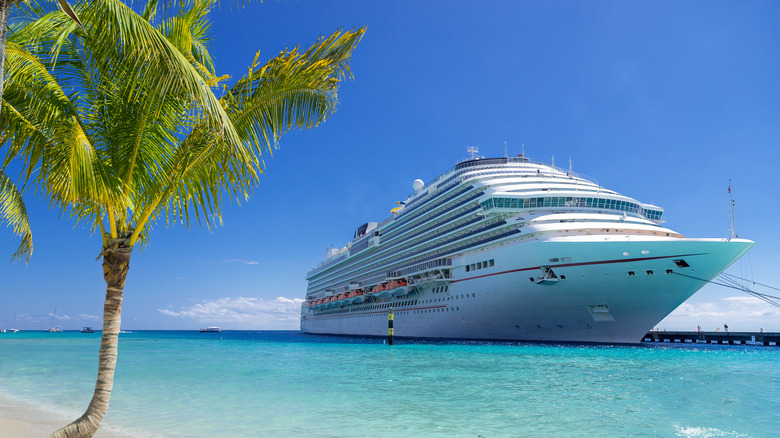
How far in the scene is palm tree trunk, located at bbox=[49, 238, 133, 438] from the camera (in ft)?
16.4

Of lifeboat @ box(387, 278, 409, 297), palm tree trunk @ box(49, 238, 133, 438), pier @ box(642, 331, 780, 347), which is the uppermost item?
lifeboat @ box(387, 278, 409, 297)

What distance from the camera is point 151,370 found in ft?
71.9

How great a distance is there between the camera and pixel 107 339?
5.03 m

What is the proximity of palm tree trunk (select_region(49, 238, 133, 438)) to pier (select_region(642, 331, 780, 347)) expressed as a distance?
54.7m

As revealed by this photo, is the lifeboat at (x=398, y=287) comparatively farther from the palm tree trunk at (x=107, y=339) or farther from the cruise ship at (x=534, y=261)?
the palm tree trunk at (x=107, y=339)

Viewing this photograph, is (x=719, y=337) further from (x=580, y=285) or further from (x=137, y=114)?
(x=137, y=114)

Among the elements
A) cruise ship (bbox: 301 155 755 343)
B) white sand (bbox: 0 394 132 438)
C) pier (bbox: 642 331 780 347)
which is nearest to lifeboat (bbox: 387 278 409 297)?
cruise ship (bbox: 301 155 755 343)

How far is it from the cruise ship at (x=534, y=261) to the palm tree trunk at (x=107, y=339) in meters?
27.6

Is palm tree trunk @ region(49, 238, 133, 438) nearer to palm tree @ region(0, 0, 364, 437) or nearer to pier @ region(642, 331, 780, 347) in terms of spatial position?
palm tree @ region(0, 0, 364, 437)

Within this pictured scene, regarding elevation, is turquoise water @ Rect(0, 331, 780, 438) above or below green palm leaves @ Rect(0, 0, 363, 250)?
below

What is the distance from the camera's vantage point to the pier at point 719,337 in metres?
50.2

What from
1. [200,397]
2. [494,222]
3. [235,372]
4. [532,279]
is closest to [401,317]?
[494,222]

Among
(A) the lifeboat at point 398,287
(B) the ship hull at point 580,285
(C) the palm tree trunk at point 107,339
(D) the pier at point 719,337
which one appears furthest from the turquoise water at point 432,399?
(D) the pier at point 719,337

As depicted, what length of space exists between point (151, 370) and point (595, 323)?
25.0 m
